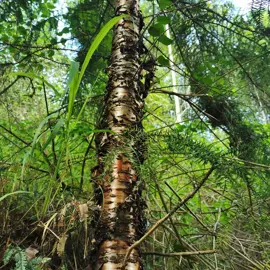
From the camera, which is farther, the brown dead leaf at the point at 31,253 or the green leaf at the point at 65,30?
the green leaf at the point at 65,30

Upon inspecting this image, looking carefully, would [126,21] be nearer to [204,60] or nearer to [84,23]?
[204,60]

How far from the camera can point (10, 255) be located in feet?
2.44

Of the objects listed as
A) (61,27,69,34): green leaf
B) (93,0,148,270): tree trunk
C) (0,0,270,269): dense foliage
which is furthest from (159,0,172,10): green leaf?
(61,27,69,34): green leaf

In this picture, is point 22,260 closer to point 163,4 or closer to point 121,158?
point 121,158

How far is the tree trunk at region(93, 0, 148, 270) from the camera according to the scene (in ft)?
2.37

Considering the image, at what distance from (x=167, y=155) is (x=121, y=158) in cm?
46

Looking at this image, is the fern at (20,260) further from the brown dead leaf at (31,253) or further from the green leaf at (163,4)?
the green leaf at (163,4)

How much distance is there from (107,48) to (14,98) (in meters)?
0.99

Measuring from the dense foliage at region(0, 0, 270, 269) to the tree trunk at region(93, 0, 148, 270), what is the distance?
0.13 feet

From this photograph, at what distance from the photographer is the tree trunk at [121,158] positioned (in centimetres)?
72

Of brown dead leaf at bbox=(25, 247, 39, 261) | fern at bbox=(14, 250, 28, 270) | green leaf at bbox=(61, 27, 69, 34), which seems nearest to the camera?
fern at bbox=(14, 250, 28, 270)

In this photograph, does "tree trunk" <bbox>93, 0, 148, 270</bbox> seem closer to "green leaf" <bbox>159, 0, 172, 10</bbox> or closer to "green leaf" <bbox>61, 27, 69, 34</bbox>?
"green leaf" <bbox>159, 0, 172, 10</bbox>

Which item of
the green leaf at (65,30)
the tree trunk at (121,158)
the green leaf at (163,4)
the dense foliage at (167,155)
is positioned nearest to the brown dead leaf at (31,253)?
the dense foliage at (167,155)

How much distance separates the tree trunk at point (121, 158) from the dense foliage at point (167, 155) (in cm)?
4
